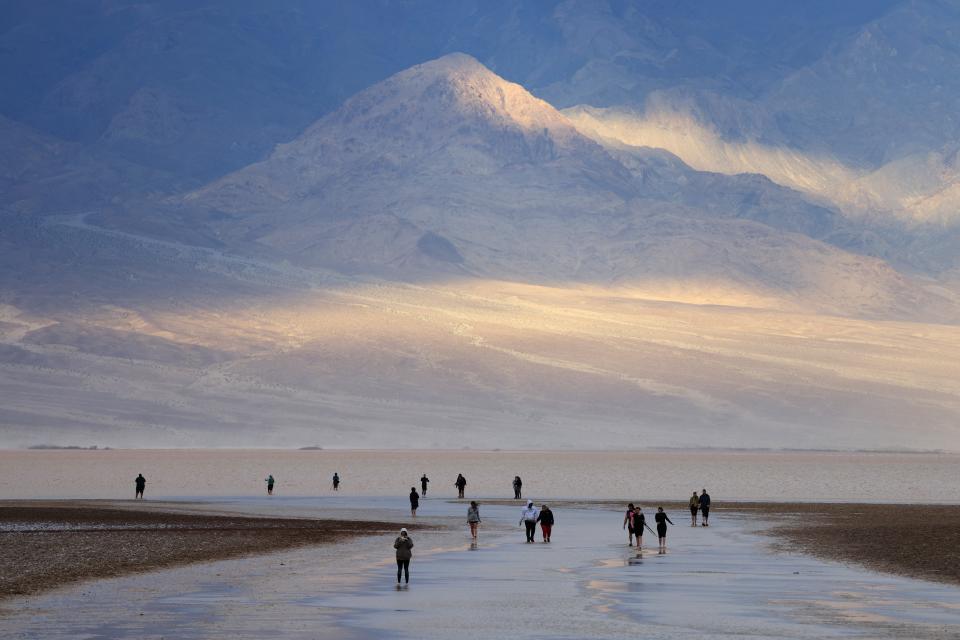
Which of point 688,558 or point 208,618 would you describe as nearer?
point 208,618

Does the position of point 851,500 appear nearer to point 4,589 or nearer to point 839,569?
point 839,569

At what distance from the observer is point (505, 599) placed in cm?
3278

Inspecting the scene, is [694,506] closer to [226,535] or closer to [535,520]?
[535,520]

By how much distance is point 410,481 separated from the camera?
11556cm

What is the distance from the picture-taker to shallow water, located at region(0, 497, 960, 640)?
2797cm

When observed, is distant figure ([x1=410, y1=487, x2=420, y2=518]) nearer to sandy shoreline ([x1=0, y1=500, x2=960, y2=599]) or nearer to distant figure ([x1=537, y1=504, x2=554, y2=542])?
sandy shoreline ([x1=0, y1=500, x2=960, y2=599])

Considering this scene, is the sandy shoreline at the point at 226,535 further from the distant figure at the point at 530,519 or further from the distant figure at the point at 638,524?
the distant figure at the point at 530,519

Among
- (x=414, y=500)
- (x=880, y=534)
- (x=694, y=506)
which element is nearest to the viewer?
(x=880, y=534)

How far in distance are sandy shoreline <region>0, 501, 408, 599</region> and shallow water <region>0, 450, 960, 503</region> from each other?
963 inches

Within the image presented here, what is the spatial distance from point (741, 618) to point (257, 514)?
126 ft

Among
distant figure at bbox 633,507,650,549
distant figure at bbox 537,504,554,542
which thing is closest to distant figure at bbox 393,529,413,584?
distant figure at bbox 633,507,650,549

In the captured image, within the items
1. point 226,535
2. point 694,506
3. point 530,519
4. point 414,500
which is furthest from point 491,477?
point 530,519

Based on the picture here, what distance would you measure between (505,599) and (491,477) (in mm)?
88607

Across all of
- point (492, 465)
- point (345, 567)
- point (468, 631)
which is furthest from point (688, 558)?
point (492, 465)
